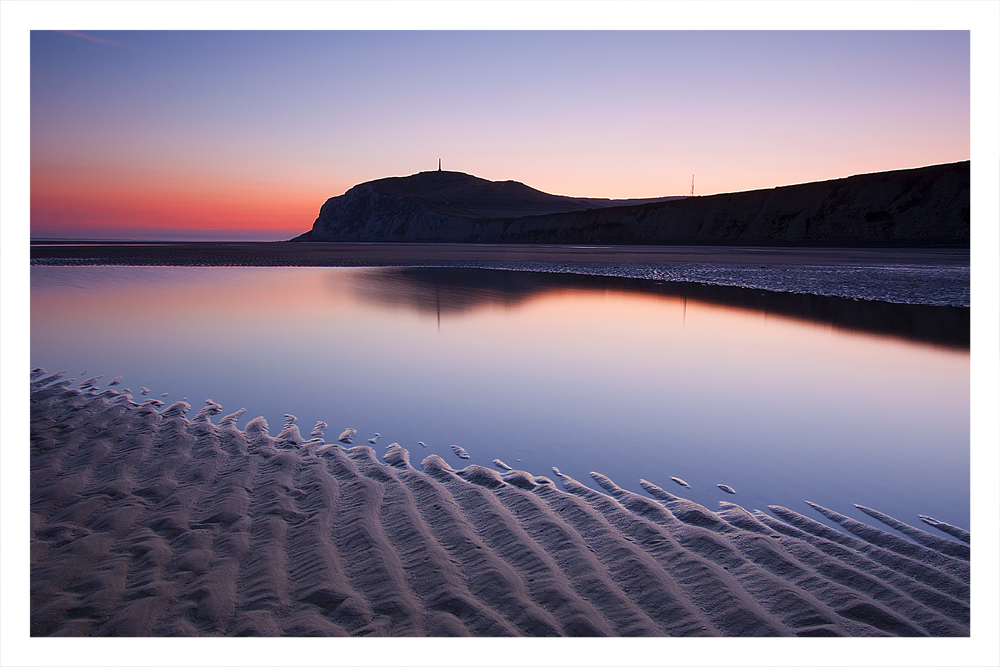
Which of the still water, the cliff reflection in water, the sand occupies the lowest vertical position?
the sand

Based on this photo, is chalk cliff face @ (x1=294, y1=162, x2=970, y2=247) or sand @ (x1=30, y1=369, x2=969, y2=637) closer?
sand @ (x1=30, y1=369, x2=969, y2=637)

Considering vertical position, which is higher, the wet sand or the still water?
the wet sand

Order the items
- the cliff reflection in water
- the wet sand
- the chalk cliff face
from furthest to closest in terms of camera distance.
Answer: the chalk cliff face, the wet sand, the cliff reflection in water

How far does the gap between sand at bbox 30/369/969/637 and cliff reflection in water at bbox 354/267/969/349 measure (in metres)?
8.30

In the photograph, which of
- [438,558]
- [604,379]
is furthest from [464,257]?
[438,558]

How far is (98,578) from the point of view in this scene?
9.79 feet

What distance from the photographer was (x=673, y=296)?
16672 millimetres

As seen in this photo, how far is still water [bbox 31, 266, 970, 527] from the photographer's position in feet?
15.3

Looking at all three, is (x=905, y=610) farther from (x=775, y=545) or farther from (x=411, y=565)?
(x=411, y=565)

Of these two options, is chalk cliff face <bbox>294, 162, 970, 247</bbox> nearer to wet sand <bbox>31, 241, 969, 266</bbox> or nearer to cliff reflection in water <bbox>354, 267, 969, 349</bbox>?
wet sand <bbox>31, 241, 969, 266</bbox>

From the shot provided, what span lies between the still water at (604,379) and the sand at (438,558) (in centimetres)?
47

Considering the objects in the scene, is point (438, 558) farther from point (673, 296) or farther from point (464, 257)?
point (464, 257)

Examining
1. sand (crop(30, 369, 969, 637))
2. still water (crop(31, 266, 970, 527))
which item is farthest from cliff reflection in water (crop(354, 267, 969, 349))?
sand (crop(30, 369, 969, 637))

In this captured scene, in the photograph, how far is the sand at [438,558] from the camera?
8.94 ft
